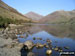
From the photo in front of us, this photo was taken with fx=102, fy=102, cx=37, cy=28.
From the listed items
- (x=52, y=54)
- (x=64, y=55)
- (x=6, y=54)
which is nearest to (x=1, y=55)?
(x=6, y=54)

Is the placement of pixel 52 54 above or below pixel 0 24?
below

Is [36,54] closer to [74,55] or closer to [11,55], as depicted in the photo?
[11,55]

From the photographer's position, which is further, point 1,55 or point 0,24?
point 0,24

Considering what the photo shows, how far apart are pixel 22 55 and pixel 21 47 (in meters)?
3.91

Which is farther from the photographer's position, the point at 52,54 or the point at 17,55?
the point at 52,54

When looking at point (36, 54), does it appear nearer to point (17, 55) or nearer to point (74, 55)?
point (17, 55)

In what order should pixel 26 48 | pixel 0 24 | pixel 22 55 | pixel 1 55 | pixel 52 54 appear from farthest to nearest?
pixel 0 24
pixel 26 48
pixel 52 54
pixel 22 55
pixel 1 55

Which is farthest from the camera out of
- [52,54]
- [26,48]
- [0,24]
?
[0,24]

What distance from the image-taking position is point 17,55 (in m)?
16.6

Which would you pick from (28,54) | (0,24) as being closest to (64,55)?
(28,54)

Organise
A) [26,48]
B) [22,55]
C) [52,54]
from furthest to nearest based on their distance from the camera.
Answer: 1. [26,48]
2. [52,54]
3. [22,55]

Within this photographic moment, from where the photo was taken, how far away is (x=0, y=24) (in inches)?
2184

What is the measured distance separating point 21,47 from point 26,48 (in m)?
1.18

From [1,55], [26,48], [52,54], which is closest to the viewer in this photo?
[1,55]
